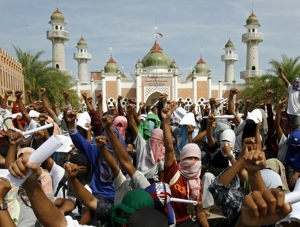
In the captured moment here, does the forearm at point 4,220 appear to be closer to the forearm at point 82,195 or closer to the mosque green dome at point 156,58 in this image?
the forearm at point 82,195

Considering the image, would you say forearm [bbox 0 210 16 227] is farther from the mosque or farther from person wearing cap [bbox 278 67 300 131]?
the mosque

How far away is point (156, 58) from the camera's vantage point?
4272cm

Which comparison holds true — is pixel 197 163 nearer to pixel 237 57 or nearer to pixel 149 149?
pixel 149 149

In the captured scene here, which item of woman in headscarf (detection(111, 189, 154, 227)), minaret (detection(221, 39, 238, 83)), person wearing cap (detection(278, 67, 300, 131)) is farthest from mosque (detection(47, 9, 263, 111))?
woman in headscarf (detection(111, 189, 154, 227))

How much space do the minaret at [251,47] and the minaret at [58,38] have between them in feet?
74.2

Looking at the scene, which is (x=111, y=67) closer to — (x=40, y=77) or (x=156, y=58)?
(x=156, y=58)

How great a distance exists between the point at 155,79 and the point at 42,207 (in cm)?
3917

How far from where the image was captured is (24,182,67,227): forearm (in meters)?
1.55

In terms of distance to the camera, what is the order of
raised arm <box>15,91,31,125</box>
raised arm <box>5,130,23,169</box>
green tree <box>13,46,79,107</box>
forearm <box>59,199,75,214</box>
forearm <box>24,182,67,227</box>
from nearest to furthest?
forearm <box>24,182,67,227</box> → forearm <box>59,199,75,214</box> → raised arm <box>5,130,23,169</box> → raised arm <box>15,91,31,125</box> → green tree <box>13,46,79,107</box>

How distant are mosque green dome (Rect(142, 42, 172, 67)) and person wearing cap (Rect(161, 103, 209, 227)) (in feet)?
131

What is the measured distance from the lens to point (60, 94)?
23734 mm

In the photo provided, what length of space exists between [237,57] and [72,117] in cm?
4666

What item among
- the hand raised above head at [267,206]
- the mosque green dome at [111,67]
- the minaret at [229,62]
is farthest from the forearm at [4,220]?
the minaret at [229,62]

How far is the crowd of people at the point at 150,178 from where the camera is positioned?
1.50 metres
